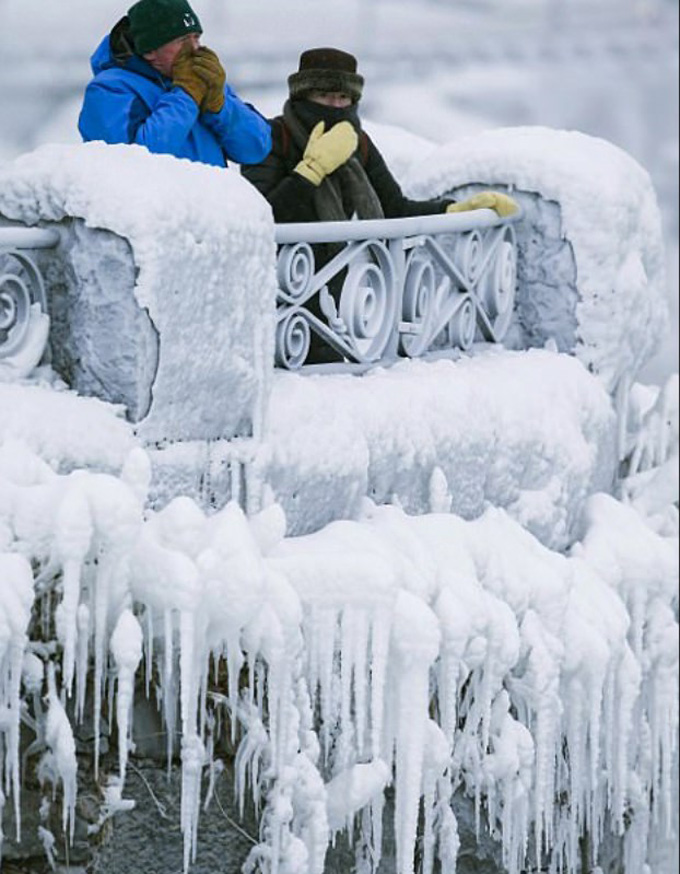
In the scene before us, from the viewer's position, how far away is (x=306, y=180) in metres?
8.15

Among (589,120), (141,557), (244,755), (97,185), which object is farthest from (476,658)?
(589,120)

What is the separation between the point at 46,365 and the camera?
669cm

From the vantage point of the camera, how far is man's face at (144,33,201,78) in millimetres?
7395

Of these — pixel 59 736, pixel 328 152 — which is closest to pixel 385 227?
pixel 328 152

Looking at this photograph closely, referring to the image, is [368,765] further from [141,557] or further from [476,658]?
[141,557]

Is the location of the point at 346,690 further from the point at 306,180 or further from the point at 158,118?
the point at 306,180

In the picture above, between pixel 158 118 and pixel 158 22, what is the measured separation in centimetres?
35

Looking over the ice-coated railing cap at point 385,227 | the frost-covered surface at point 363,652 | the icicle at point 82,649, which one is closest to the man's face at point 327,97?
the ice-coated railing cap at point 385,227

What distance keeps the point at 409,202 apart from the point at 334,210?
28.6 inches

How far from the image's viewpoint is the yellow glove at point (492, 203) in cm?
865

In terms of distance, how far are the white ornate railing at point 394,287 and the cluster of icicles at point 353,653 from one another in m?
0.67

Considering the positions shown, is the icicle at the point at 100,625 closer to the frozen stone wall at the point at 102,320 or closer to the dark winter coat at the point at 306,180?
the frozen stone wall at the point at 102,320

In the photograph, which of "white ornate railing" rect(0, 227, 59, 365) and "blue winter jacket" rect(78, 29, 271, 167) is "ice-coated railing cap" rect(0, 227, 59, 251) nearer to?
"white ornate railing" rect(0, 227, 59, 365)

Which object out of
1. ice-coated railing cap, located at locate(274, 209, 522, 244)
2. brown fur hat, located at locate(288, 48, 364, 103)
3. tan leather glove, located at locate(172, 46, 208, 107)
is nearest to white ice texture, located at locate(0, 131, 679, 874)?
ice-coated railing cap, located at locate(274, 209, 522, 244)
